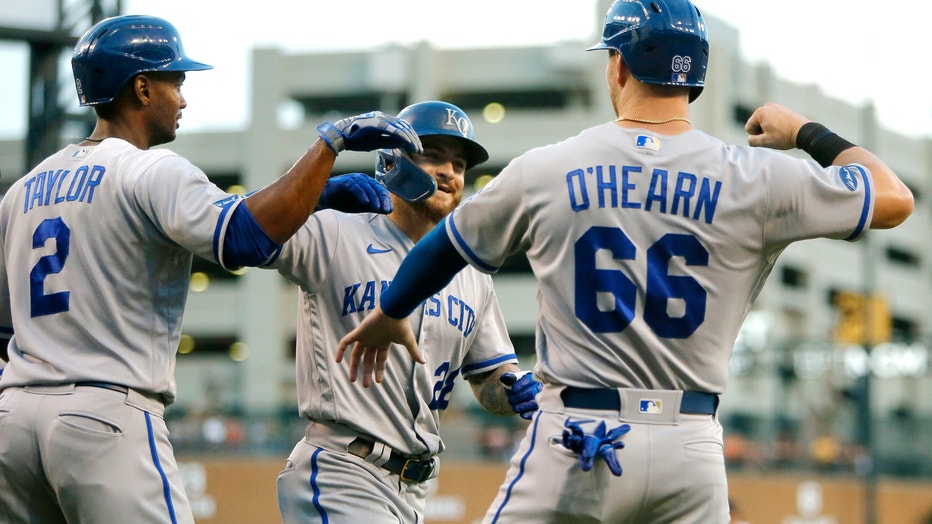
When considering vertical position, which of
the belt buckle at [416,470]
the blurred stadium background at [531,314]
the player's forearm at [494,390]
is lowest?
the blurred stadium background at [531,314]

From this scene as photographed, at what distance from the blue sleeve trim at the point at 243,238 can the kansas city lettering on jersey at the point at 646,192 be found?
1.11 meters

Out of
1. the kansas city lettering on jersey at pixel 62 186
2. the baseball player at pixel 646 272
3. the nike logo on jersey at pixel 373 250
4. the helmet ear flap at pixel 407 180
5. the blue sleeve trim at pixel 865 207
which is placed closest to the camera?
the baseball player at pixel 646 272

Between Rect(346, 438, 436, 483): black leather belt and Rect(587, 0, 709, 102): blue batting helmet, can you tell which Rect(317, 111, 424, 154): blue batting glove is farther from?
Rect(346, 438, 436, 483): black leather belt

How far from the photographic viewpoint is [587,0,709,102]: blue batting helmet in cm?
416

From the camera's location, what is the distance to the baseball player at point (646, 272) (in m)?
3.94

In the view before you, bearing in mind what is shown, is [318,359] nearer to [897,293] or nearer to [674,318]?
[674,318]

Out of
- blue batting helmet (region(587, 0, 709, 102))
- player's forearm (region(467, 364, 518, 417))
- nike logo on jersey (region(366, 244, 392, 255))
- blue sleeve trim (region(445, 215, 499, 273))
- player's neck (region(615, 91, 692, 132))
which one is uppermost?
blue batting helmet (region(587, 0, 709, 102))

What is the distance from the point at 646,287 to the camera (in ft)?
13.0

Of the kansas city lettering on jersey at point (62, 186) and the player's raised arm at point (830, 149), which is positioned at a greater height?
the player's raised arm at point (830, 149)

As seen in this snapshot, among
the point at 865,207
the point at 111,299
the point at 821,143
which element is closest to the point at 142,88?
the point at 111,299

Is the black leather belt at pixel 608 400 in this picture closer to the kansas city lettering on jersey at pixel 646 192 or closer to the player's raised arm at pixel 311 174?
the kansas city lettering on jersey at pixel 646 192

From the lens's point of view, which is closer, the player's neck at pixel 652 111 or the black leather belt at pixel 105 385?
the player's neck at pixel 652 111

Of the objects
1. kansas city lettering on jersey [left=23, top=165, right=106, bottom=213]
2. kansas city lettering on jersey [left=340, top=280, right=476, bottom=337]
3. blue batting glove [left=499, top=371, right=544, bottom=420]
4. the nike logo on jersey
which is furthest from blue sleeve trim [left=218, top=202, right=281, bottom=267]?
blue batting glove [left=499, top=371, right=544, bottom=420]

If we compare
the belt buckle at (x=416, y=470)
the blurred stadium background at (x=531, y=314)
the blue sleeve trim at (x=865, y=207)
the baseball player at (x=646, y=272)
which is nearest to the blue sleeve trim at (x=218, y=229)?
the baseball player at (x=646, y=272)
